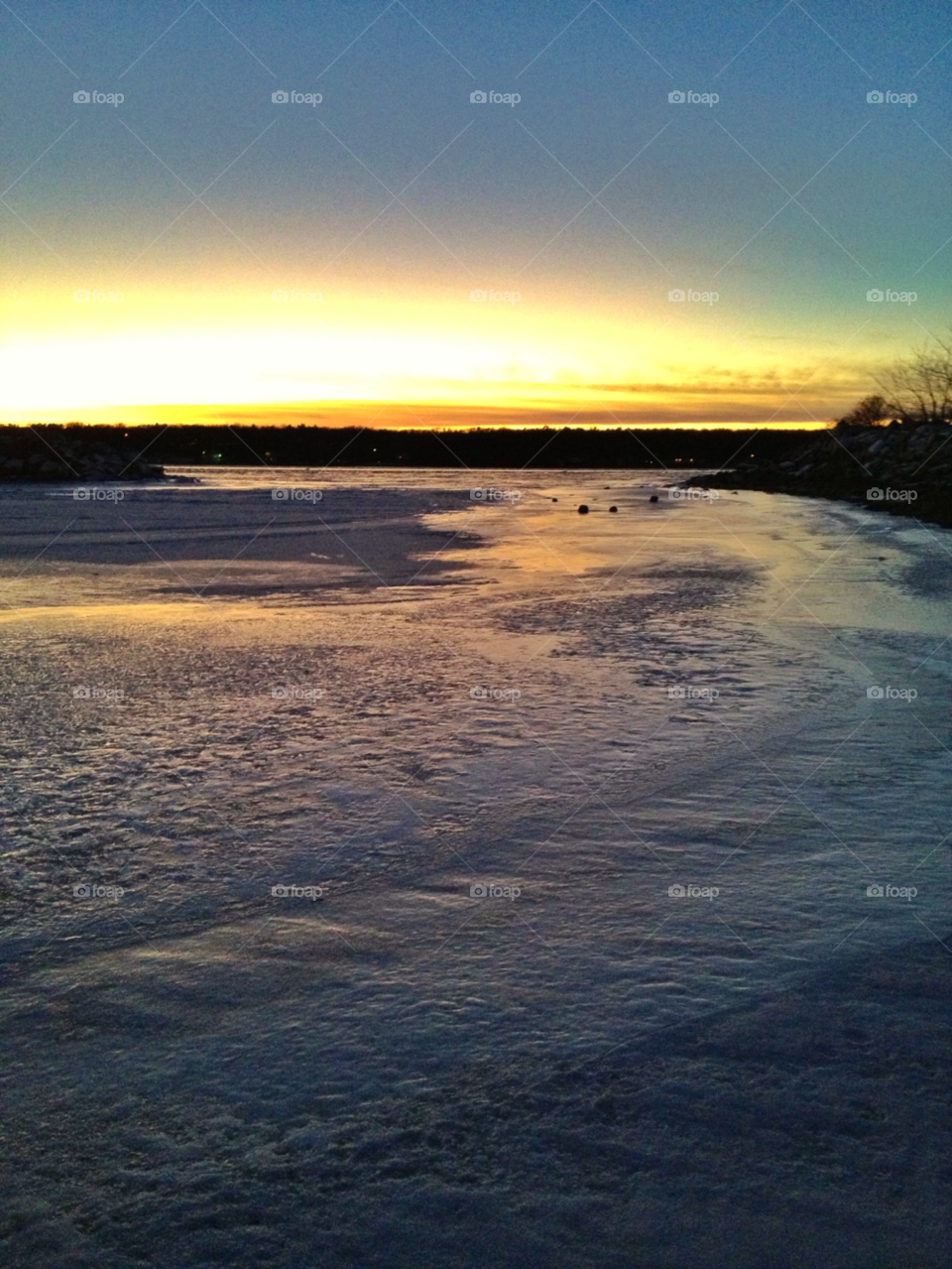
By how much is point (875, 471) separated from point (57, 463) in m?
37.6

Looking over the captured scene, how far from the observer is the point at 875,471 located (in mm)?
39031

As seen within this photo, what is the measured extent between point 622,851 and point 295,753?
84.4 inches

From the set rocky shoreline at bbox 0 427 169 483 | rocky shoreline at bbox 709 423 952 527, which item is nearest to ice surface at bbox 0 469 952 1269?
rocky shoreline at bbox 709 423 952 527

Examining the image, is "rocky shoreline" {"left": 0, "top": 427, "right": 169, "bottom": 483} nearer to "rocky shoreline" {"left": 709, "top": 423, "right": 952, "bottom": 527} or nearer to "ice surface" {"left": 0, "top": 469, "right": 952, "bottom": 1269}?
"rocky shoreline" {"left": 709, "top": 423, "right": 952, "bottom": 527}

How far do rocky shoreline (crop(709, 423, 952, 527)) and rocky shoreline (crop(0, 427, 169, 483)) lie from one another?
30.8 metres

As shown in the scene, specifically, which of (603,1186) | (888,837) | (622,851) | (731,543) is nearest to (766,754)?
(888,837)

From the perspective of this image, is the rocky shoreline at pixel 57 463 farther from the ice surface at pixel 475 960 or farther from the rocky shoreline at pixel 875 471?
the ice surface at pixel 475 960

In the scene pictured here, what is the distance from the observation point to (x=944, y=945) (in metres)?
3.59

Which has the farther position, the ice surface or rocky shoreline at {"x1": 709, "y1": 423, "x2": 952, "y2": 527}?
rocky shoreline at {"x1": 709, "y1": 423, "x2": 952, "y2": 527}

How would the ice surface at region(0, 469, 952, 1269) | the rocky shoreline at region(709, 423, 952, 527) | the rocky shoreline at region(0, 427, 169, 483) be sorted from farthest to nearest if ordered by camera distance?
the rocky shoreline at region(0, 427, 169, 483) < the rocky shoreline at region(709, 423, 952, 527) < the ice surface at region(0, 469, 952, 1269)

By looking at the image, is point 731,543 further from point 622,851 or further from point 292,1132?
point 292,1132

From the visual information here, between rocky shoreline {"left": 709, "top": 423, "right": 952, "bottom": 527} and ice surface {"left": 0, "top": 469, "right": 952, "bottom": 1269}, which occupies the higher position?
rocky shoreline {"left": 709, "top": 423, "right": 952, "bottom": 527}

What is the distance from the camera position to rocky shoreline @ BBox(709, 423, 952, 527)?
29.8 metres

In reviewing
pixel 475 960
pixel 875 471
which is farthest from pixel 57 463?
pixel 475 960
